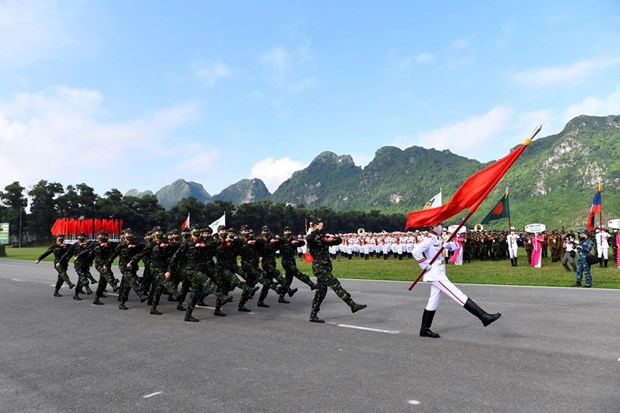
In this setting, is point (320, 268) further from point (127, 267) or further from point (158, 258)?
point (127, 267)

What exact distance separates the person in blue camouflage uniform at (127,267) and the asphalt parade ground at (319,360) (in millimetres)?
1080

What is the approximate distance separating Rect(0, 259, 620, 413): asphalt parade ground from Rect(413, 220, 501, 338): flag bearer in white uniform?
1.07ft

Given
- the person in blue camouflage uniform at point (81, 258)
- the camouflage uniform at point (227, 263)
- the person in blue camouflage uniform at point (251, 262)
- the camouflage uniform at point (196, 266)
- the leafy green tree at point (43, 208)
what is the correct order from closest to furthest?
1. the camouflage uniform at point (196, 266)
2. the camouflage uniform at point (227, 263)
3. the person in blue camouflage uniform at point (251, 262)
4. the person in blue camouflage uniform at point (81, 258)
5. the leafy green tree at point (43, 208)

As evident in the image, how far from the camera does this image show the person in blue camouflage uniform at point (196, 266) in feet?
31.2

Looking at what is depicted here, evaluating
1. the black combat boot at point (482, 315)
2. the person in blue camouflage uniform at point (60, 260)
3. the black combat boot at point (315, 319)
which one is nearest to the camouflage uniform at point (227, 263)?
the black combat boot at point (315, 319)

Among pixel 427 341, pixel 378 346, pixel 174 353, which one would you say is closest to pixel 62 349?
pixel 174 353

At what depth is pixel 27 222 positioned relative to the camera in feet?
250

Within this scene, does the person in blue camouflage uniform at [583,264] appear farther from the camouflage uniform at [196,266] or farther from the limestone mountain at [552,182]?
the limestone mountain at [552,182]

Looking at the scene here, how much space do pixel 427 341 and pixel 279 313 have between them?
158 inches

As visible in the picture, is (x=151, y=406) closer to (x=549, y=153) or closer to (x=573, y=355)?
(x=573, y=355)

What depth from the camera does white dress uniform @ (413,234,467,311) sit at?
7191 millimetres

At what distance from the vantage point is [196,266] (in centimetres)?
997

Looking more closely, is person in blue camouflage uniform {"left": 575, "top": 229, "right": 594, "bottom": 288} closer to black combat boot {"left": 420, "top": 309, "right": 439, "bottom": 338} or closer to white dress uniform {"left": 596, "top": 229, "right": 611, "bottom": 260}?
white dress uniform {"left": 596, "top": 229, "right": 611, "bottom": 260}

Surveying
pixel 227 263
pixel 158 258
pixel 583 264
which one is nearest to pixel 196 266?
pixel 227 263
